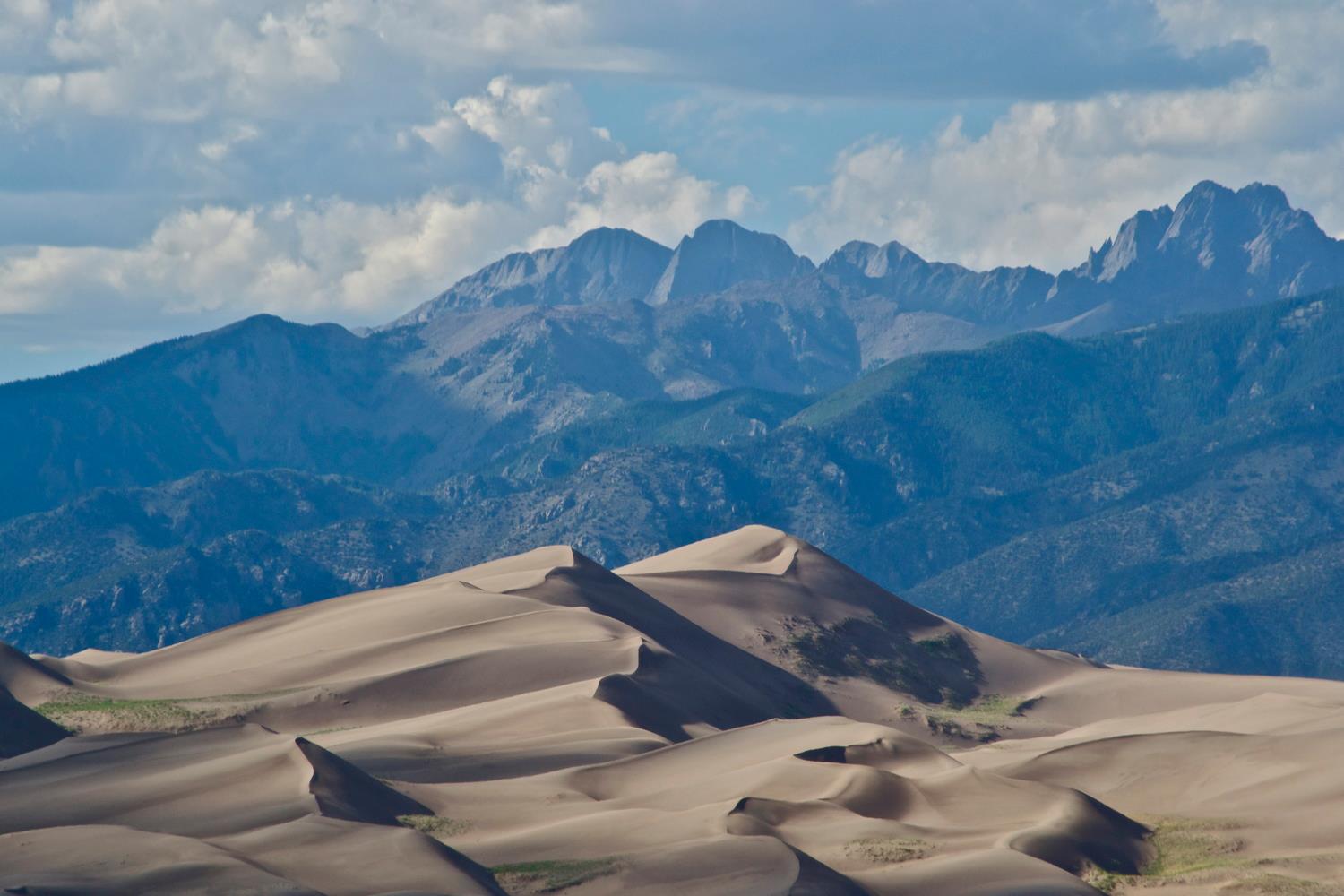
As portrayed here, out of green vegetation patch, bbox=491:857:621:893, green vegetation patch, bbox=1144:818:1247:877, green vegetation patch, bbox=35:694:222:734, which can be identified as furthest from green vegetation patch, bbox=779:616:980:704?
green vegetation patch, bbox=491:857:621:893

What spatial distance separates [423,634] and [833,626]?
34.9 m

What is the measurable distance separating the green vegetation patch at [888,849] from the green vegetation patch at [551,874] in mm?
7507

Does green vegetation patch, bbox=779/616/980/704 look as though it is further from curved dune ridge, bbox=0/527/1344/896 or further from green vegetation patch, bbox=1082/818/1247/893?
green vegetation patch, bbox=1082/818/1247/893

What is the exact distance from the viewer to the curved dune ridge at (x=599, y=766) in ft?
154

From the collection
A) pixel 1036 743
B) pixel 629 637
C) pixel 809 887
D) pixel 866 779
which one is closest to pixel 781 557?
pixel 629 637

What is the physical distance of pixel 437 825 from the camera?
53500 mm

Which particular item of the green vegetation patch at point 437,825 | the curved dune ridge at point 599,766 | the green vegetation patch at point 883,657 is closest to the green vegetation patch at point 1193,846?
the curved dune ridge at point 599,766

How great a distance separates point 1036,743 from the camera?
288ft

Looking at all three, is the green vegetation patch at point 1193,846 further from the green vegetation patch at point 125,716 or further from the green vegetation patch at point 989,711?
→ the green vegetation patch at point 989,711

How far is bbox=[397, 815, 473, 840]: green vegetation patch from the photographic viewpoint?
5277cm

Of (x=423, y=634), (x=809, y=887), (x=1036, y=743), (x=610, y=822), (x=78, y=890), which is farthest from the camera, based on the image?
(x=423, y=634)

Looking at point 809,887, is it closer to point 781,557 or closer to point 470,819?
point 470,819

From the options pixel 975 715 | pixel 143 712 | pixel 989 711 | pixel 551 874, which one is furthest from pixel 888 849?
pixel 989 711

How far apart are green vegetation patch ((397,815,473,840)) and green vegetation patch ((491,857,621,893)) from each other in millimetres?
4430
